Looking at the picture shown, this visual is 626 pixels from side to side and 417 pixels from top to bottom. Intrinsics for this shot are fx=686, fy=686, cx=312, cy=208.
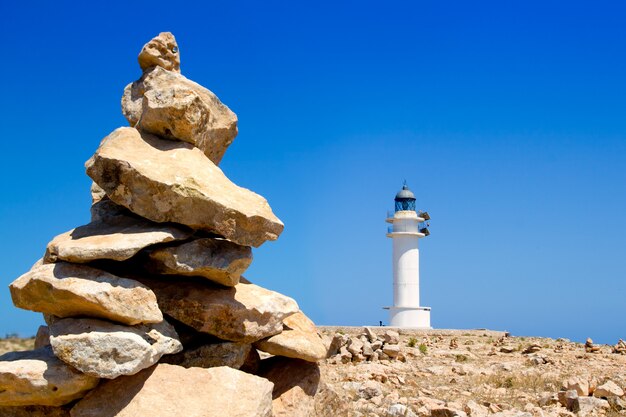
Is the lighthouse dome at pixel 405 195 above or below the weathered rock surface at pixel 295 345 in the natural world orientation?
above

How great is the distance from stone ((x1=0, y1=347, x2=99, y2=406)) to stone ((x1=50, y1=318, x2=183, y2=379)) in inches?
12.8

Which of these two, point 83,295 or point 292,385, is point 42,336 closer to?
point 83,295

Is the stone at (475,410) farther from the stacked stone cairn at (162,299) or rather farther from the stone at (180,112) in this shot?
the stone at (180,112)

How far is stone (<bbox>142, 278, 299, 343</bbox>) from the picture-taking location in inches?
395

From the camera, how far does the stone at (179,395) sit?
870cm

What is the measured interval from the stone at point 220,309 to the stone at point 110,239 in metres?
Result: 0.95

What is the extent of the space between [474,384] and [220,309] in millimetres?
8017

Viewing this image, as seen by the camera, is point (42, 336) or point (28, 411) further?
point (42, 336)

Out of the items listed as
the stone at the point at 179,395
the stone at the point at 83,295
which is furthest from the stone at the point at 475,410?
the stone at the point at 83,295

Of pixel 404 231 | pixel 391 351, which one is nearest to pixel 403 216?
pixel 404 231

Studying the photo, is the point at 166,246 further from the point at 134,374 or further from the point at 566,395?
the point at 566,395

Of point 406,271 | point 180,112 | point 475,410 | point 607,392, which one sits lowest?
point 475,410

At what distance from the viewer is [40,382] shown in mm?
8562

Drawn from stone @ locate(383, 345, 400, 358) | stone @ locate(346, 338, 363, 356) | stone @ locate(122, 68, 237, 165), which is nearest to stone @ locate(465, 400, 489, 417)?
stone @ locate(122, 68, 237, 165)
